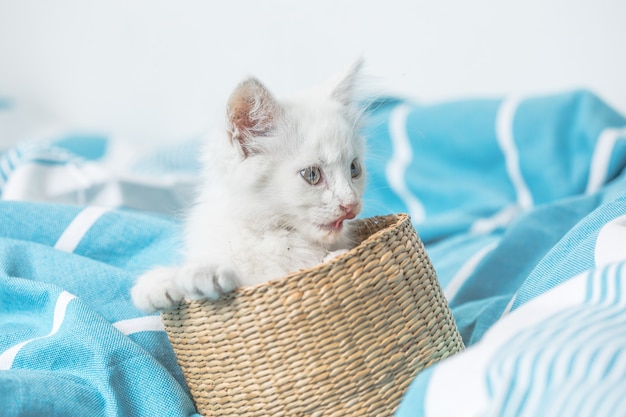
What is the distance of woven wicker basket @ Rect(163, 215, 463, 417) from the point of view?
74cm

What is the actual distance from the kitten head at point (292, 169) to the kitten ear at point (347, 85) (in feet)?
0.42

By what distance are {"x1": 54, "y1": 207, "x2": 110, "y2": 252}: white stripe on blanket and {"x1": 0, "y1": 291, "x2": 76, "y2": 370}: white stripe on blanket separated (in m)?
0.24

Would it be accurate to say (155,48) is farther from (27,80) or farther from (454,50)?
(454,50)

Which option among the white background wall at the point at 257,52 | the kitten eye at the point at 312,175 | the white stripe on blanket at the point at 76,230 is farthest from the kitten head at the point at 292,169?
the white background wall at the point at 257,52

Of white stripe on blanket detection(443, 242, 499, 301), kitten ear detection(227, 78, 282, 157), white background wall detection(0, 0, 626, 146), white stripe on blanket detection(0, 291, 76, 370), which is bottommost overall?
white stripe on blanket detection(443, 242, 499, 301)

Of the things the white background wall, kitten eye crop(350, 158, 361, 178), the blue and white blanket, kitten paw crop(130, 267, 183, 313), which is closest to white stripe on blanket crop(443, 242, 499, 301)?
the blue and white blanket

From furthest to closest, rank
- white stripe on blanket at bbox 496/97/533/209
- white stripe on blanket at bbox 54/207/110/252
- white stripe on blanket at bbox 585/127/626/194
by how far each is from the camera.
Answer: white stripe on blanket at bbox 496/97/533/209
white stripe on blanket at bbox 585/127/626/194
white stripe on blanket at bbox 54/207/110/252

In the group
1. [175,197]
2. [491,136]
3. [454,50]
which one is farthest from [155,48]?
[491,136]

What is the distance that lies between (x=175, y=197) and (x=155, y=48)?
0.98 m

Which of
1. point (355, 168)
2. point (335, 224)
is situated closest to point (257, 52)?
point (355, 168)

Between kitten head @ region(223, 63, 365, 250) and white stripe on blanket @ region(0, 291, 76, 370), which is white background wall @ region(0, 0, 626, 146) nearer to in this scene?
kitten head @ region(223, 63, 365, 250)

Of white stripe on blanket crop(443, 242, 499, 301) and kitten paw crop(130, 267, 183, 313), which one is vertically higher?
kitten paw crop(130, 267, 183, 313)

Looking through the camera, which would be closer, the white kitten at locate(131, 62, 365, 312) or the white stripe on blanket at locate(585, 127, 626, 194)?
the white kitten at locate(131, 62, 365, 312)

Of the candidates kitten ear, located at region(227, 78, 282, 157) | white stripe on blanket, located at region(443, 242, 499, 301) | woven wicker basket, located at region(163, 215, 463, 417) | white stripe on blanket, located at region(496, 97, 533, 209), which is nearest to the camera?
woven wicker basket, located at region(163, 215, 463, 417)
